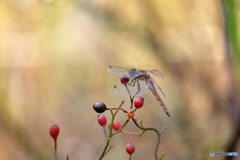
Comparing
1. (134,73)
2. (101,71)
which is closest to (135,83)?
(134,73)

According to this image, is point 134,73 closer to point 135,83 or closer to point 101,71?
point 135,83

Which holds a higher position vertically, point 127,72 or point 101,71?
point 127,72

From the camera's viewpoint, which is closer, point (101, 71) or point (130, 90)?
point (130, 90)

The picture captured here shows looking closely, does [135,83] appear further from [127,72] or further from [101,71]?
[101,71]

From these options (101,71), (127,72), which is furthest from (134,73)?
(101,71)

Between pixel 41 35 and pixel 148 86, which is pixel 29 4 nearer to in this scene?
pixel 41 35

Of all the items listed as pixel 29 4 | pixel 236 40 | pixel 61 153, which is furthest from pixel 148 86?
pixel 29 4

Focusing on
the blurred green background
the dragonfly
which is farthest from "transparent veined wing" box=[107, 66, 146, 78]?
the blurred green background

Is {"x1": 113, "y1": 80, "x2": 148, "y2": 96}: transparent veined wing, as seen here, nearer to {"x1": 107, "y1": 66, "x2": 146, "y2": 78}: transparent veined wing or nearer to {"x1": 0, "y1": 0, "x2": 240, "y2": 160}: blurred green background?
{"x1": 107, "y1": 66, "x2": 146, "y2": 78}: transparent veined wing

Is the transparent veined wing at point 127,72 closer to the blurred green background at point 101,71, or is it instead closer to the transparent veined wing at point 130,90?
the transparent veined wing at point 130,90
